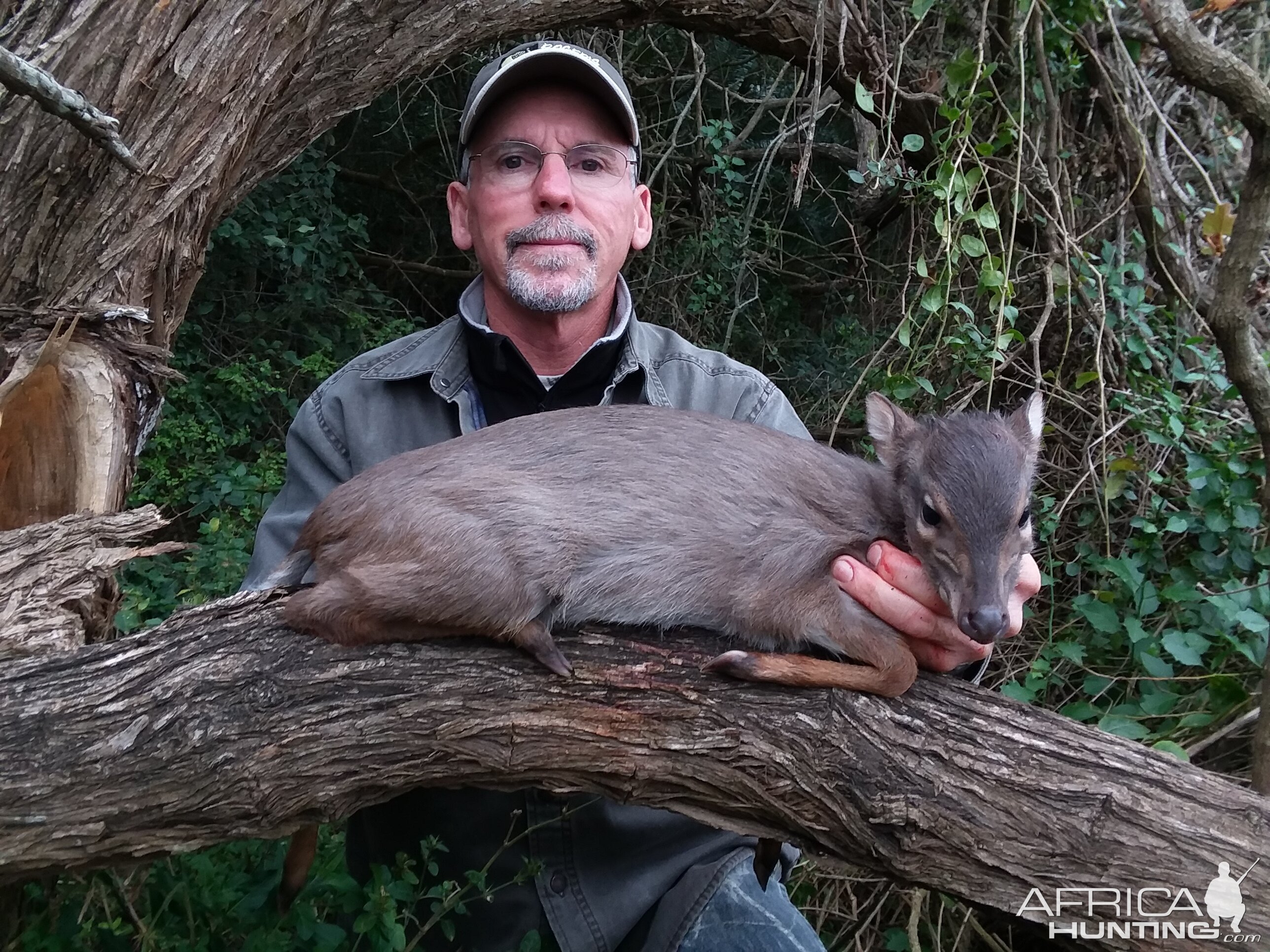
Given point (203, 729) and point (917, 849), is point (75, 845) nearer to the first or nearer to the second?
point (203, 729)

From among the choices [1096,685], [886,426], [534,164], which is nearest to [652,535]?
[886,426]

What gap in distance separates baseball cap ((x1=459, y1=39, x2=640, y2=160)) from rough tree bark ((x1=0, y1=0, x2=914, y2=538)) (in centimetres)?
70

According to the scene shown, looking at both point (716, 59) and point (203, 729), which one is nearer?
point (203, 729)

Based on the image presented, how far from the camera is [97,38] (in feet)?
11.2

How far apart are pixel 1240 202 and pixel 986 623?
3.71 m

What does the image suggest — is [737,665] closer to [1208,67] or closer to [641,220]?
[641,220]

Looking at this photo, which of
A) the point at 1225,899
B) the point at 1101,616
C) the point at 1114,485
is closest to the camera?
the point at 1225,899

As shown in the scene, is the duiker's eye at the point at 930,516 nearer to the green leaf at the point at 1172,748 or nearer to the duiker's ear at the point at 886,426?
the duiker's ear at the point at 886,426

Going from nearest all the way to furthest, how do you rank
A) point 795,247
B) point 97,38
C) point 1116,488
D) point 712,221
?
point 97,38 → point 1116,488 → point 712,221 → point 795,247

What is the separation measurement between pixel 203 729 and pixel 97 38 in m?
2.50

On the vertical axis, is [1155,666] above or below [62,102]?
below

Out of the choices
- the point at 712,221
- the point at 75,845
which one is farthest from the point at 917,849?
the point at 712,221

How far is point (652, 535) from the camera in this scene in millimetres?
2949

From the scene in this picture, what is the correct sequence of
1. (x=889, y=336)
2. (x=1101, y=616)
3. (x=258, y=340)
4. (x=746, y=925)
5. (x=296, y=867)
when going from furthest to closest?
(x=258, y=340) → (x=889, y=336) → (x=1101, y=616) → (x=746, y=925) → (x=296, y=867)
